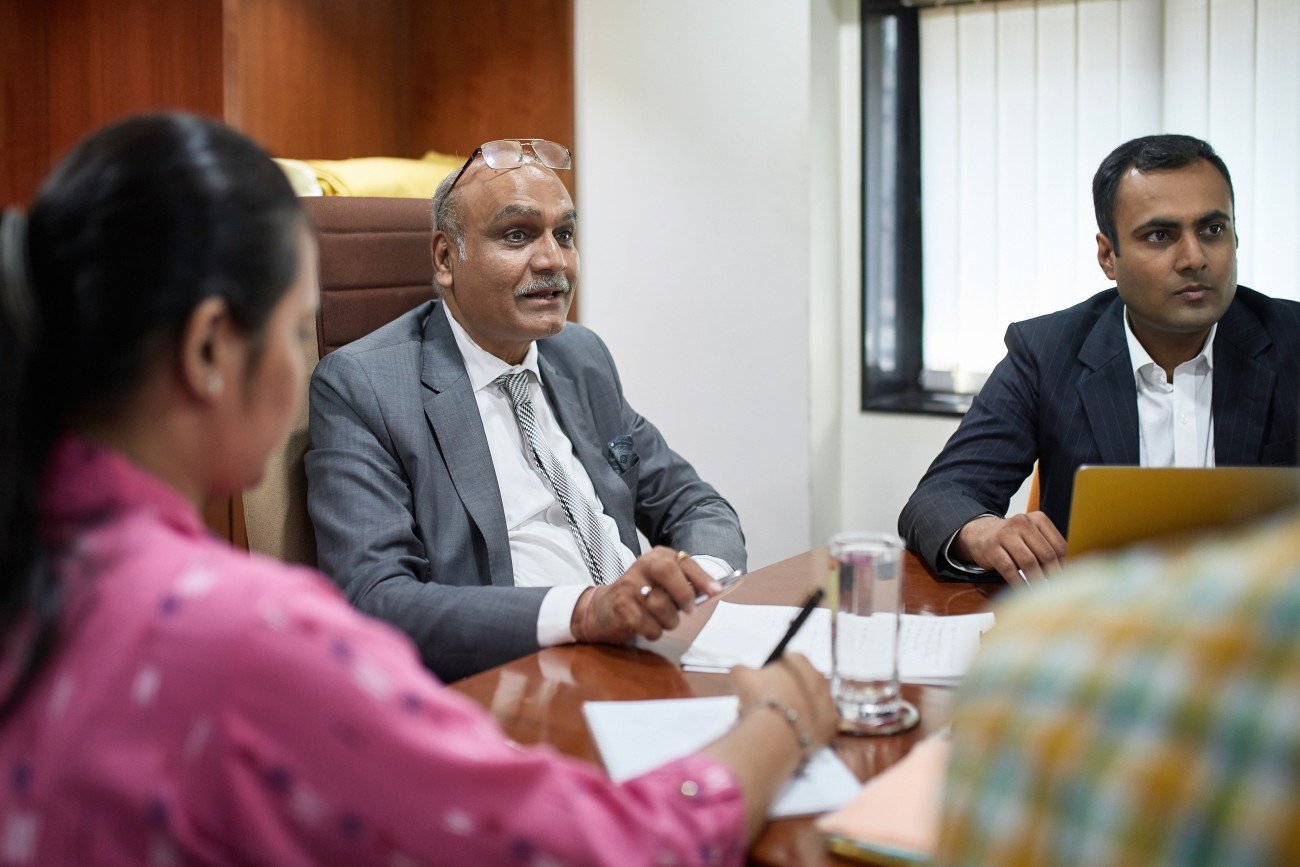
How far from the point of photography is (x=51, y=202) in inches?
32.9

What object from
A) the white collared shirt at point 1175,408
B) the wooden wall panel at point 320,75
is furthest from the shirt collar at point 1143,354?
the wooden wall panel at point 320,75

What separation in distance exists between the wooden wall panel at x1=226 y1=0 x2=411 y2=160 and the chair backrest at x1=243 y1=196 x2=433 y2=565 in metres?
1.27

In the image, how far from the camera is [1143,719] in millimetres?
541

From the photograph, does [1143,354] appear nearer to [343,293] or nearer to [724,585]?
[724,585]

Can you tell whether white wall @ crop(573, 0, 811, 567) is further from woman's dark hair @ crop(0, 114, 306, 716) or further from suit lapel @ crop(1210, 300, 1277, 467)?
woman's dark hair @ crop(0, 114, 306, 716)

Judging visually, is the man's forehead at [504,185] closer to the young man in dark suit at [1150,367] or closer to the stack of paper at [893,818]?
the young man in dark suit at [1150,367]

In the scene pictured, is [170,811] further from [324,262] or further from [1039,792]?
[324,262]

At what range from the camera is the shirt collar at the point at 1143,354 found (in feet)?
7.14

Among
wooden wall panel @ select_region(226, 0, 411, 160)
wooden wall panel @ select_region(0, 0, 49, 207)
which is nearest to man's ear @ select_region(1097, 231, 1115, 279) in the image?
wooden wall panel @ select_region(226, 0, 411, 160)

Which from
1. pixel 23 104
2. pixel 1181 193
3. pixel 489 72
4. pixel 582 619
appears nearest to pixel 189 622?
pixel 582 619

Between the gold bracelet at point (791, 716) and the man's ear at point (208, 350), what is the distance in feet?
1.80

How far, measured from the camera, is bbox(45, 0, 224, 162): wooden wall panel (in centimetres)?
331

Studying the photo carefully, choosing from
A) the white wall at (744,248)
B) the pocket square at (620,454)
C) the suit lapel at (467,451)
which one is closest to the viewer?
the suit lapel at (467,451)

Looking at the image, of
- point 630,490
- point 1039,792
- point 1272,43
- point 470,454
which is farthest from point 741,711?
point 1272,43
